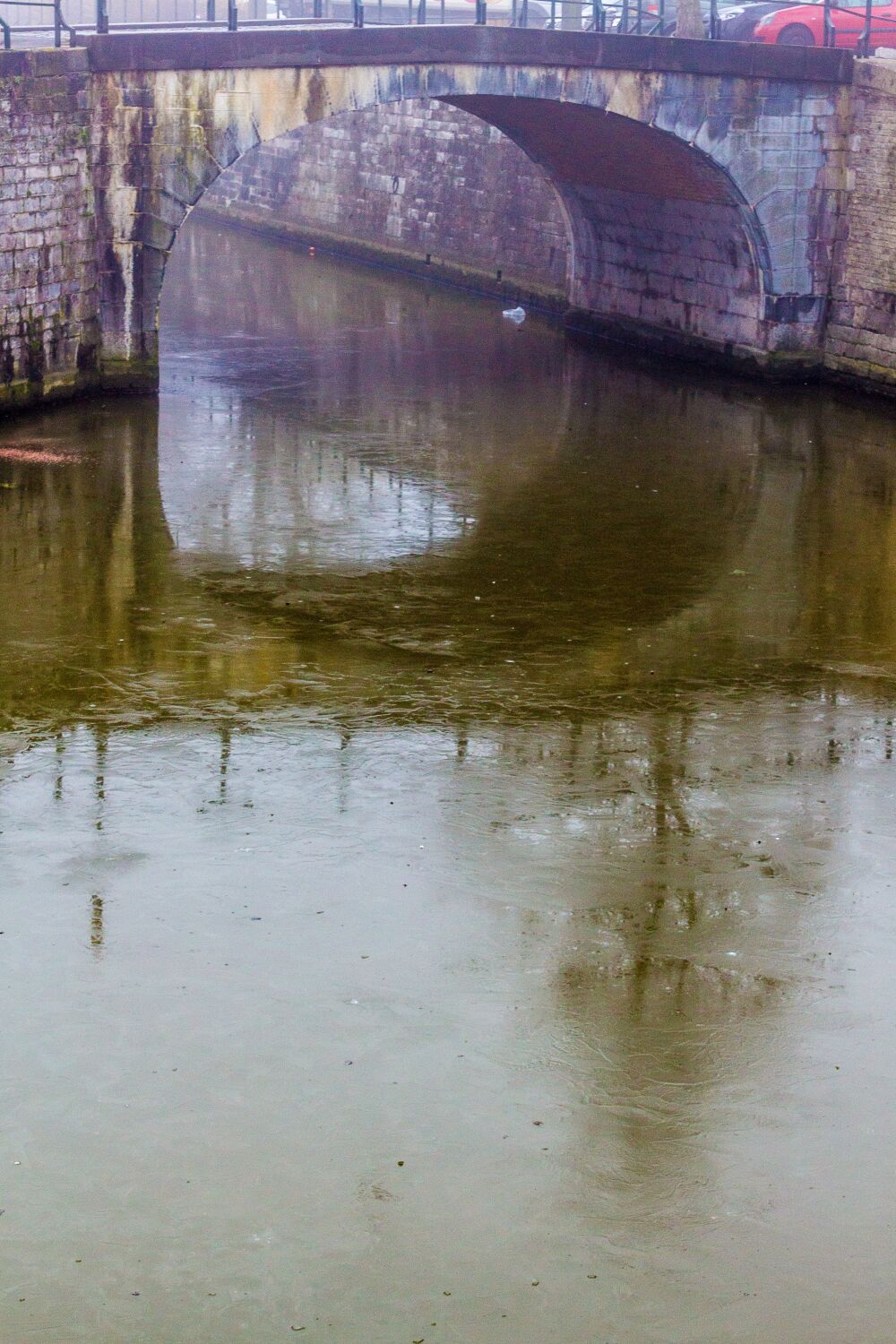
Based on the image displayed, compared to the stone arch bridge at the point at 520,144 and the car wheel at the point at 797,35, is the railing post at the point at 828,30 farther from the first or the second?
the car wheel at the point at 797,35

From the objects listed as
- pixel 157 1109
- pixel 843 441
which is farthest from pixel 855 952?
pixel 843 441

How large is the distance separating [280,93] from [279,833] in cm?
1123

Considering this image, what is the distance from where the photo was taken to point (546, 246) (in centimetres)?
2570

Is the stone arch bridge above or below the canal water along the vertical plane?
above

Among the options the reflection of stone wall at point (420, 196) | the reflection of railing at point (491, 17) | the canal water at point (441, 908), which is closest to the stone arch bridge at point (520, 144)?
the reflection of railing at point (491, 17)

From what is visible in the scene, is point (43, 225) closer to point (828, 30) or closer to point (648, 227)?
point (648, 227)

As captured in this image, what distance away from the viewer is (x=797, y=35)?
72.6 ft

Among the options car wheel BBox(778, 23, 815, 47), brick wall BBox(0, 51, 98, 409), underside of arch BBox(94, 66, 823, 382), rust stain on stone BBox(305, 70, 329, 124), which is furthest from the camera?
car wheel BBox(778, 23, 815, 47)

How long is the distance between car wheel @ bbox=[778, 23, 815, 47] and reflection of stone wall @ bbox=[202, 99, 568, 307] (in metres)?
4.22

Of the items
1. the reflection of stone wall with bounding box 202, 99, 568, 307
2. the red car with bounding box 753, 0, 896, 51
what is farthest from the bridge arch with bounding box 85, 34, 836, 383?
the red car with bounding box 753, 0, 896, 51

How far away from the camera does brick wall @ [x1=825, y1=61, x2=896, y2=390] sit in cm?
1925

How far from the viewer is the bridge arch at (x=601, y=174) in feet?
55.7

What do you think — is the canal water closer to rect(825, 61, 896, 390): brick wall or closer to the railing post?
rect(825, 61, 896, 390): brick wall

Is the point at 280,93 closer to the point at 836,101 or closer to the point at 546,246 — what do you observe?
the point at 836,101
